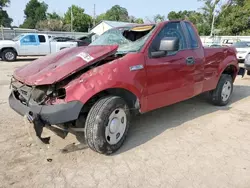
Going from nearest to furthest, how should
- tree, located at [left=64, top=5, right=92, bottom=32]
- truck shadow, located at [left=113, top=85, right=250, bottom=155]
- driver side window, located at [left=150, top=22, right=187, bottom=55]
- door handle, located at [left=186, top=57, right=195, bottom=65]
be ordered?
driver side window, located at [left=150, top=22, right=187, bottom=55] < truck shadow, located at [left=113, top=85, right=250, bottom=155] < door handle, located at [left=186, top=57, right=195, bottom=65] < tree, located at [left=64, top=5, right=92, bottom=32]

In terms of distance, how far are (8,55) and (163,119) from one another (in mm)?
13001

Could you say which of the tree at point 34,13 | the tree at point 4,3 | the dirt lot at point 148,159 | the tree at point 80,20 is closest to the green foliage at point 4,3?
the tree at point 4,3

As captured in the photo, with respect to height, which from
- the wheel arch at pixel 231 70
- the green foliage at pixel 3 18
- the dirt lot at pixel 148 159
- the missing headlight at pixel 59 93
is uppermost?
the green foliage at pixel 3 18

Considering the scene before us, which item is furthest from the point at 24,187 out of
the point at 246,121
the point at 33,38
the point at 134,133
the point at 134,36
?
the point at 33,38

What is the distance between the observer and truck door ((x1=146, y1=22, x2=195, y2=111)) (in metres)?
3.62

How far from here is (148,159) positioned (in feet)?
10.6

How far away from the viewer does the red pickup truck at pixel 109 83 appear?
9.46 ft

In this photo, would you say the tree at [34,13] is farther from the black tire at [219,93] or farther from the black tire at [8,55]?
the black tire at [219,93]

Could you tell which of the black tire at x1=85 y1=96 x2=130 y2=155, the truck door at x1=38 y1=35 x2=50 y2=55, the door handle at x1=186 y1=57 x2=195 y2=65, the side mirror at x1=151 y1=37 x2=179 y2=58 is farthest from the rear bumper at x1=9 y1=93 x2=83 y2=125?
the truck door at x1=38 y1=35 x2=50 y2=55

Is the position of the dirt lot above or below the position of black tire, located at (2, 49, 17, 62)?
below

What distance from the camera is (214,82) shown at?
202 inches

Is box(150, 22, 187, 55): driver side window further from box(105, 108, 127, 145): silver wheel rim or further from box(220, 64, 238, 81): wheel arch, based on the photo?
box(220, 64, 238, 81): wheel arch

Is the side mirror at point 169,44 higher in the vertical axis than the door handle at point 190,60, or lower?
higher

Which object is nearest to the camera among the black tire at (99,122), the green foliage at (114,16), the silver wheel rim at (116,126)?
the black tire at (99,122)
